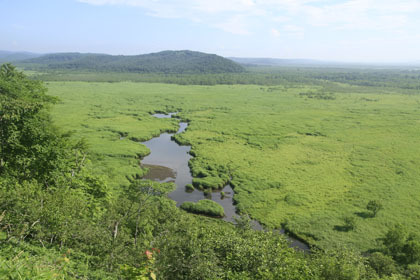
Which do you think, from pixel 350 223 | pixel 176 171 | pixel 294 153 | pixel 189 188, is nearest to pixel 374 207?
pixel 350 223

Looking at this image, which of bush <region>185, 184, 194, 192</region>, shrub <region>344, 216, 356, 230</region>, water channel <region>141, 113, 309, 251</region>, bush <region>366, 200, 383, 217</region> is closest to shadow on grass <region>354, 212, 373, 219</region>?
bush <region>366, 200, 383, 217</region>

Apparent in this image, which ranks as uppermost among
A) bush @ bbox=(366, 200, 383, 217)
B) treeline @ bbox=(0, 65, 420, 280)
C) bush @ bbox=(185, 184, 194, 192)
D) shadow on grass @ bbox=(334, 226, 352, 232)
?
treeline @ bbox=(0, 65, 420, 280)

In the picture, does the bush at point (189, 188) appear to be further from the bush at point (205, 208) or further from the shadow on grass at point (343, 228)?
the shadow on grass at point (343, 228)

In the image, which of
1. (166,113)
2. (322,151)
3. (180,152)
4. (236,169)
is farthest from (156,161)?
(166,113)

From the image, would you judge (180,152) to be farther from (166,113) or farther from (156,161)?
(166,113)

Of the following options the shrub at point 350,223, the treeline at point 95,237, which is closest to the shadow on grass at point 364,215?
the shrub at point 350,223

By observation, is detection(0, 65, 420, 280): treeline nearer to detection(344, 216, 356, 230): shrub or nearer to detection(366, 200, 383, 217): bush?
detection(344, 216, 356, 230): shrub
